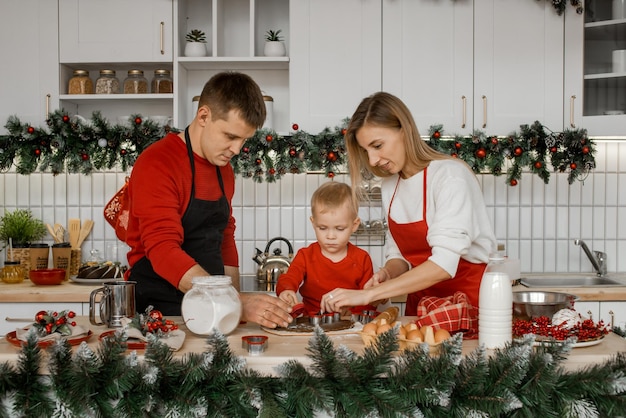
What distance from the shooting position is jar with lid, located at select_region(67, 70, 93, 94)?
3.66m

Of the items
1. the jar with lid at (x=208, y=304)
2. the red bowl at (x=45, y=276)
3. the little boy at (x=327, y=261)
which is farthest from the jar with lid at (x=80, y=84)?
the jar with lid at (x=208, y=304)

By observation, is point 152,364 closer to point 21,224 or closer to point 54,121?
point 54,121

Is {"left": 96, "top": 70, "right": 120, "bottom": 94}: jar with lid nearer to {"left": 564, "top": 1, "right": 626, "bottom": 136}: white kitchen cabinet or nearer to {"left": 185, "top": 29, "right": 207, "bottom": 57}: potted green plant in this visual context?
{"left": 185, "top": 29, "right": 207, "bottom": 57}: potted green plant

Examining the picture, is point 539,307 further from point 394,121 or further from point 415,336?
point 394,121

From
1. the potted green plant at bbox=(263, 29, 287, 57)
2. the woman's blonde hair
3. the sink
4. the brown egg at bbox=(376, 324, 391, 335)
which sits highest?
the potted green plant at bbox=(263, 29, 287, 57)

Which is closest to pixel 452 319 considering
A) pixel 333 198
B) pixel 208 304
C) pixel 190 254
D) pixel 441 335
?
pixel 441 335

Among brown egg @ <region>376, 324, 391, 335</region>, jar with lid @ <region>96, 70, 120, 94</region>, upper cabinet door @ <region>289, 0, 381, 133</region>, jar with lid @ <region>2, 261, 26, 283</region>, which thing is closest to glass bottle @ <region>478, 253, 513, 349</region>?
brown egg @ <region>376, 324, 391, 335</region>

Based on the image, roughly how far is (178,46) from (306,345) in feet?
7.74

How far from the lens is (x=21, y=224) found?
3.84 metres

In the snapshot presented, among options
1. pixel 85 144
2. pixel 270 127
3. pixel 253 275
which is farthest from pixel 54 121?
pixel 253 275

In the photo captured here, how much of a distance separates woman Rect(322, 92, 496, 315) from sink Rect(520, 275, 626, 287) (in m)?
1.44

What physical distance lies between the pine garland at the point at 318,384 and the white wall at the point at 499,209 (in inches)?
101

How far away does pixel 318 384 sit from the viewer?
146 centimetres

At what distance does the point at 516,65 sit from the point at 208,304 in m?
2.45
